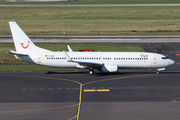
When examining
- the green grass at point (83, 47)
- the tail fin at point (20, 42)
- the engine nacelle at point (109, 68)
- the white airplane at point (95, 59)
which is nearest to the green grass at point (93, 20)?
the green grass at point (83, 47)

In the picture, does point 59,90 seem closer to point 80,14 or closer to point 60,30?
point 60,30

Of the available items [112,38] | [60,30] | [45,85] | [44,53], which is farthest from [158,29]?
A: [45,85]

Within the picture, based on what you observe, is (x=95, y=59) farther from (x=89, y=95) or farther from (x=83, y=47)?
(x=83, y=47)

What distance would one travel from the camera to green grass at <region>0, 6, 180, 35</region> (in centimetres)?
9931

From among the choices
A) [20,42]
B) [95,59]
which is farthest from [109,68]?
[20,42]

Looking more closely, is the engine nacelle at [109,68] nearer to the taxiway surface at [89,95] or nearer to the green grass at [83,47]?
the taxiway surface at [89,95]

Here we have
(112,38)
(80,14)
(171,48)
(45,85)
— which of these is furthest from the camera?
(80,14)

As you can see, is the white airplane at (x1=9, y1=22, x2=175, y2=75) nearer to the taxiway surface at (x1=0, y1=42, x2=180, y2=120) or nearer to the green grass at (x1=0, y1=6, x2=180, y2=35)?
the taxiway surface at (x1=0, y1=42, x2=180, y2=120)

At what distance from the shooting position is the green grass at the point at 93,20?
99.3 meters

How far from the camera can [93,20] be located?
11719cm

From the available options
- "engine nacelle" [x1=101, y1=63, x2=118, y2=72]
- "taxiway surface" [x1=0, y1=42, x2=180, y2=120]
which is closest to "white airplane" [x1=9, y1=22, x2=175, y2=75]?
"engine nacelle" [x1=101, y1=63, x2=118, y2=72]

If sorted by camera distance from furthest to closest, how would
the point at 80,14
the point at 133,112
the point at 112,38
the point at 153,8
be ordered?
the point at 153,8, the point at 80,14, the point at 112,38, the point at 133,112

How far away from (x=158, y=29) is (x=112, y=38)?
22.7 m

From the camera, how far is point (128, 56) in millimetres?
51469
